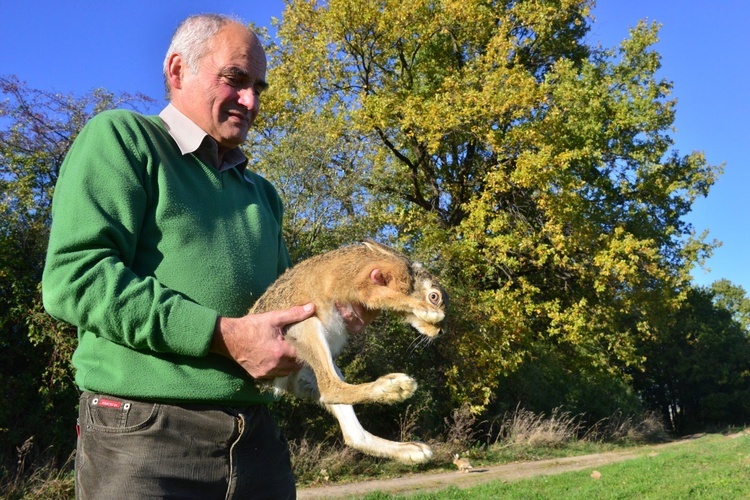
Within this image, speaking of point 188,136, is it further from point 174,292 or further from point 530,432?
point 530,432

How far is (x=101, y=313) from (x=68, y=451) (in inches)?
420

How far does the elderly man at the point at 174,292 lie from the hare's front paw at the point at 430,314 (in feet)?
2.12

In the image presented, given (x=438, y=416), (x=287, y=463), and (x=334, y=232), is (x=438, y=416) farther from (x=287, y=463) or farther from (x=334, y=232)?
(x=287, y=463)

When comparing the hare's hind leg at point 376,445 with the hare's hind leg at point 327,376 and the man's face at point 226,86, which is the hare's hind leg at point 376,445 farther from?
the man's face at point 226,86

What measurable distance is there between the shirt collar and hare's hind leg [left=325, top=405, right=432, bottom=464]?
1.22m

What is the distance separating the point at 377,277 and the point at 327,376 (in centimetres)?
63

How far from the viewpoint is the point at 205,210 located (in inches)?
111

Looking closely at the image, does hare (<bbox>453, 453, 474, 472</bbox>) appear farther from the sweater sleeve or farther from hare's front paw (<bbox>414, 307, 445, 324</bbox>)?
the sweater sleeve

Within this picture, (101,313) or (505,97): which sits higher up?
(505,97)

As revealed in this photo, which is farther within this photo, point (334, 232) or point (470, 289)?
point (470, 289)

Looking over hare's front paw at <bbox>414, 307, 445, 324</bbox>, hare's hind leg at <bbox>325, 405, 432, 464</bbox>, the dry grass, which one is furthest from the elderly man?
the dry grass

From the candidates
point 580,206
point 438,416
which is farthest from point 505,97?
point 438,416

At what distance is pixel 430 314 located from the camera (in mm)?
3229

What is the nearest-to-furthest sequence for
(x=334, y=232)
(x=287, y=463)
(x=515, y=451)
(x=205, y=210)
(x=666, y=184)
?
(x=205, y=210) → (x=287, y=463) → (x=334, y=232) → (x=515, y=451) → (x=666, y=184)
